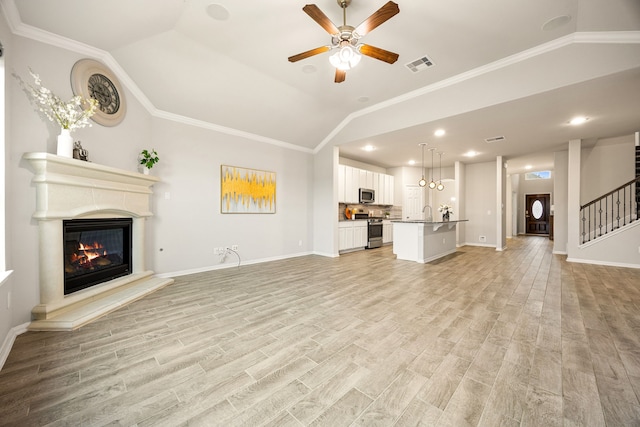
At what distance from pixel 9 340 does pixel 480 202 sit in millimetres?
10752

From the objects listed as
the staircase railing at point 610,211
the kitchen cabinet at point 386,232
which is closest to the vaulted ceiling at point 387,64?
the staircase railing at point 610,211

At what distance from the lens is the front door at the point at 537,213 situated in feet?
39.4

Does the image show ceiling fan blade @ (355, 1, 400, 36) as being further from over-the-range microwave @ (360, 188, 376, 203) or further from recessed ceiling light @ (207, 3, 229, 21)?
over-the-range microwave @ (360, 188, 376, 203)

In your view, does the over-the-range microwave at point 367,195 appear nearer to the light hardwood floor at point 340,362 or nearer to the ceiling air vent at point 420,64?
the ceiling air vent at point 420,64

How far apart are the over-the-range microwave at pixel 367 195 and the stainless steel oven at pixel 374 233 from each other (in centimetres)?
64

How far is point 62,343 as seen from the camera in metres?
2.15

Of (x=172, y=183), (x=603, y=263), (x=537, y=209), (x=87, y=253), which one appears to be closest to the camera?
(x=87, y=253)

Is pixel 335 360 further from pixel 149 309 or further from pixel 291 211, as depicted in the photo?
A: pixel 291 211

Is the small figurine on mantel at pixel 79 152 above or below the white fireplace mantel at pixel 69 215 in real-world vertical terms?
above

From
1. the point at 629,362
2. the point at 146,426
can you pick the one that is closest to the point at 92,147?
the point at 146,426

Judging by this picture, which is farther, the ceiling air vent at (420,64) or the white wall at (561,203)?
the white wall at (561,203)

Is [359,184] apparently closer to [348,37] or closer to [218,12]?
[348,37]

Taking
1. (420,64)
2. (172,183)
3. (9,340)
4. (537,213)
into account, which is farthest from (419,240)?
(537,213)

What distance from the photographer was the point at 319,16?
2.25 meters
